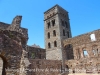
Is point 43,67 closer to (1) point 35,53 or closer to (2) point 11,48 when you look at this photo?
(1) point 35,53

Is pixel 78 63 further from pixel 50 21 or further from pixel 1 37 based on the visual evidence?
pixel 1 37

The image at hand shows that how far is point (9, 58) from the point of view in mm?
5562

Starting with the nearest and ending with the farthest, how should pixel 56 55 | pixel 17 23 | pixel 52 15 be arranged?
1. pixel 17 23
2. pixel 56 55
3. pixel 52 15

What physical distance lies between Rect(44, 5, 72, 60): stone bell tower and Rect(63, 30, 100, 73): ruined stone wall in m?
3.49

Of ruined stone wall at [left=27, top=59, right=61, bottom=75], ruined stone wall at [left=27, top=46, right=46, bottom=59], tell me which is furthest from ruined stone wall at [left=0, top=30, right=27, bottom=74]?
ruined stone wall at [left=27, top=46, right=46, bottom=59]

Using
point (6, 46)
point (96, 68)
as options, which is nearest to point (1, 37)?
point (6, 46)

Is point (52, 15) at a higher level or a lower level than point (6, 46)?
higher

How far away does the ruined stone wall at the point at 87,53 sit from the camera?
2080cm

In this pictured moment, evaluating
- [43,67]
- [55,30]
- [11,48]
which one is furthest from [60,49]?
[11,48]

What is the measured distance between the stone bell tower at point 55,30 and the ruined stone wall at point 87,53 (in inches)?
137

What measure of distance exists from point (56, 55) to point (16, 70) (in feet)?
68.5

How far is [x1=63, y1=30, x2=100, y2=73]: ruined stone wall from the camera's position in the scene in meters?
20.8

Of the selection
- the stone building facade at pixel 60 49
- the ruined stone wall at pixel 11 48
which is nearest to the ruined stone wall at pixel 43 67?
the stone building facade at pixel 60 49

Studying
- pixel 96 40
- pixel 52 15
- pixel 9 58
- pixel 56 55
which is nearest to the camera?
pixel 9 58
